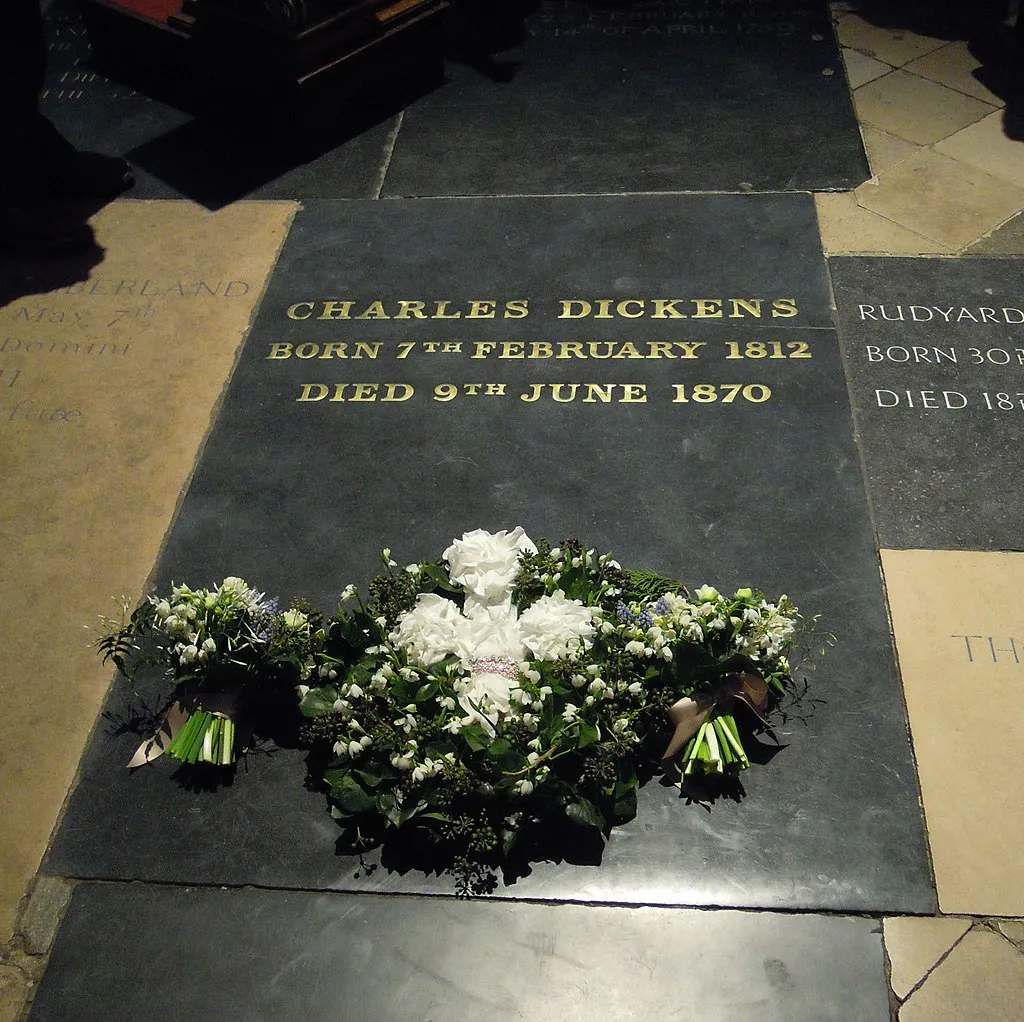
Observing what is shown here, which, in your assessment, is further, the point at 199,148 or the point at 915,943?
the point at 199,148

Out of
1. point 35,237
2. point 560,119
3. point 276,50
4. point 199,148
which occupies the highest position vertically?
point 276,50

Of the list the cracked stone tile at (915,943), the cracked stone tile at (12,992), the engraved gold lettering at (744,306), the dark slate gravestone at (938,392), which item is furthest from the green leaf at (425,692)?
the engraved gold lettering at (744,306)

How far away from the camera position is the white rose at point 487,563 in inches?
165

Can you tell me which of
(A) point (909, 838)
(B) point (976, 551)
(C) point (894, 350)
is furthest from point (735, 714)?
(C) point (894, 350)

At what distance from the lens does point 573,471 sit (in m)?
5.12

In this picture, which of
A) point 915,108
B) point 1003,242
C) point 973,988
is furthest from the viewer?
point 915,108

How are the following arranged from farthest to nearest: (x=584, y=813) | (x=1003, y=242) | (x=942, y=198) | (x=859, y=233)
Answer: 1. (x=942, y=198)
2. (x=859, y=233)
3. (x=1003, y=242)
4. (x=584, y=813)

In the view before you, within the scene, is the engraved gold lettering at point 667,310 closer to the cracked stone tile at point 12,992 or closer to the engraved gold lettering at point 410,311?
the engraved gold lettering at point 410,311

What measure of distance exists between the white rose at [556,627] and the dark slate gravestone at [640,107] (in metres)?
3.73

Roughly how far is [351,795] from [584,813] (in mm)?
770

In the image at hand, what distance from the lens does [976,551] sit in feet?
15.2

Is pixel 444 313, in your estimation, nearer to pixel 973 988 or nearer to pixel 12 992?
pixel 12 992

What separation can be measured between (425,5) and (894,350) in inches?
168

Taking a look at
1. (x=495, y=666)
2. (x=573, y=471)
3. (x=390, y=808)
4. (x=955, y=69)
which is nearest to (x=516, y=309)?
(x=573, y=471)
